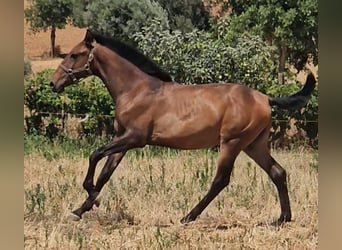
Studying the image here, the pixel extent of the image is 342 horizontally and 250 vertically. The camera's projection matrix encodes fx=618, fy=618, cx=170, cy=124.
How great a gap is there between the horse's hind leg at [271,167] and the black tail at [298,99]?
0.13 m

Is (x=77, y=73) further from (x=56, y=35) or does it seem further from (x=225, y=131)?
(x=225, y=131)

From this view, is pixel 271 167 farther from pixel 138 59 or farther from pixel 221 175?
pixel 138 59

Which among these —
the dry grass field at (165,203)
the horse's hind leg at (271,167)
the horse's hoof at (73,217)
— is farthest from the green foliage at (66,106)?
the horse's hind leg at (271,167)

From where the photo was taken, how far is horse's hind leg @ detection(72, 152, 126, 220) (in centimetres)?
254

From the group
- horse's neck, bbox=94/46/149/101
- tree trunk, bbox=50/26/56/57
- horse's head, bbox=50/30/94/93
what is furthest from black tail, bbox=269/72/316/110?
tree trunk, bbox=50/26/56/57

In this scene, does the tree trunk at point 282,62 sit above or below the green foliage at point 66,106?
above

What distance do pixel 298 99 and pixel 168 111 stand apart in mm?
550

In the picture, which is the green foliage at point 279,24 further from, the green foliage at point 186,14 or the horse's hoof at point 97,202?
the horse's hoof at point 97,202

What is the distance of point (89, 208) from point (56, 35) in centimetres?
72

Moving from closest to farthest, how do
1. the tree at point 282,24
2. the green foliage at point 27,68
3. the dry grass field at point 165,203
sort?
the green foliage at point 27,68 < the dry grass field at point 165,203 < the tree at point 282,24

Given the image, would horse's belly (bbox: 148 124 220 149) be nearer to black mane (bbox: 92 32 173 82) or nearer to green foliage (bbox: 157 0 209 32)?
black mane (bbox: 92 32 173 82)

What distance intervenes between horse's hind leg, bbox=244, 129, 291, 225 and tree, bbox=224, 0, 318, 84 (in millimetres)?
287

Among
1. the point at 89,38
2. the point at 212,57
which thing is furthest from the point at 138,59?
the point at 212,57

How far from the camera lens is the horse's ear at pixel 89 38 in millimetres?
2527
